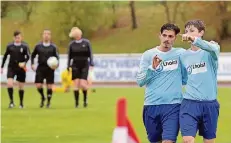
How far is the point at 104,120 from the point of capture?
→ 1800cm

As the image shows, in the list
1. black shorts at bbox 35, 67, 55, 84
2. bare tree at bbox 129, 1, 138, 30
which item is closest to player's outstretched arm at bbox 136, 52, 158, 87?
black shorts at bbox 35, 67, 55, 84

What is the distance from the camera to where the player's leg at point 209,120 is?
31.9 feet

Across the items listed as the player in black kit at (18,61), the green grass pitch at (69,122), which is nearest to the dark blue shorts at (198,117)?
the green grass pitch at (69,122)

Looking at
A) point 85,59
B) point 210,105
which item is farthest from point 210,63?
point 85,59

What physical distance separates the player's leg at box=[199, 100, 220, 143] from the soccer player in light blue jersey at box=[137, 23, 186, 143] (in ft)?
1.19

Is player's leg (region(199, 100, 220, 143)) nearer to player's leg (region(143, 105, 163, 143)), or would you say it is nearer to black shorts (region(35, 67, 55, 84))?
player's leg (region(143, 105, 163, 143))

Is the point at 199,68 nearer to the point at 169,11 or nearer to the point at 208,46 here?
the point at 208,46

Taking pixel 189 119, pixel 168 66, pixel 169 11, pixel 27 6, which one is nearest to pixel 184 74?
pixel 168 66

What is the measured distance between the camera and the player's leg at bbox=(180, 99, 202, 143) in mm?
9516

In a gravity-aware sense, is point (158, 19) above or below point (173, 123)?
above

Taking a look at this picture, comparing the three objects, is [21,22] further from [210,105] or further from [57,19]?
[210,105]

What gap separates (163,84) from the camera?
984 cm

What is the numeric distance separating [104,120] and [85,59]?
4011mm

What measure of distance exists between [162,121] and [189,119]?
41 cm
